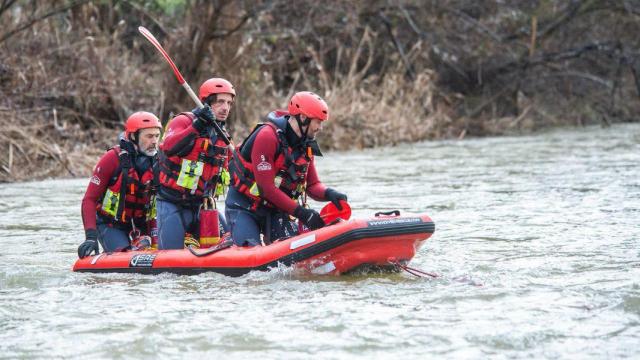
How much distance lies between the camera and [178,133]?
20.5ft

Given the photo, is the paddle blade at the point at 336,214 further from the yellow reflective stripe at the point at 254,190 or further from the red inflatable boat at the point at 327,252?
the yellow reflective stripe at the point at 254,190

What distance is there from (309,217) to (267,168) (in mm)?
375

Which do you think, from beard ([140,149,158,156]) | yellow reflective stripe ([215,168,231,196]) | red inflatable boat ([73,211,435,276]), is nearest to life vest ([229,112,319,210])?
yellow reflective stripe ([215,168,231,196])

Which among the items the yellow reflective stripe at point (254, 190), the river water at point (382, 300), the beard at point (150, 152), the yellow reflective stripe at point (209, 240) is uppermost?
the beard at point (150, 152)

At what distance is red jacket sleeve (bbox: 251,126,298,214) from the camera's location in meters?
6.06

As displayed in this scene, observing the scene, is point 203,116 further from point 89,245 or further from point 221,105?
point 89,245

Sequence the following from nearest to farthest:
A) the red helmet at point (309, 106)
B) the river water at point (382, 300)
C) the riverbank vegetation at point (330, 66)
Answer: the river water at point (382, 300) → the red helmet at point (309, 106) → the riverbank vegetation at point (330, 66)

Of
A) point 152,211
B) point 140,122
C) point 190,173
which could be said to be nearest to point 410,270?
point 190,173

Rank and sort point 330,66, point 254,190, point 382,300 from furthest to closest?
point 330,66 → point 254,190 → point 382,300

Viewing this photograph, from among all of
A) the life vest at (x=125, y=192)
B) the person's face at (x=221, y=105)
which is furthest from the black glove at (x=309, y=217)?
the life vest at (x=125, y=192)

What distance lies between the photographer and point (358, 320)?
16.4ft

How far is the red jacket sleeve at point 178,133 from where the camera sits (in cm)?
625

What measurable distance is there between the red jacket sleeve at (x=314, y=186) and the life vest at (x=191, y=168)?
55 centimetres

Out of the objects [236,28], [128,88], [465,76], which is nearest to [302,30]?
[236,28]
